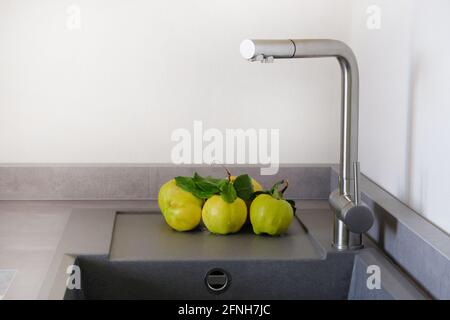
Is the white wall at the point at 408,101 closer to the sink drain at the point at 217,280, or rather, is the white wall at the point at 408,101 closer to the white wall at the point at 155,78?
the white wall at the point at 155,78

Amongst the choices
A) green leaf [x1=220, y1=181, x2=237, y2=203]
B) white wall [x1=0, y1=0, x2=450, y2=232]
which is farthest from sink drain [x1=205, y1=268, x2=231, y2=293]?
white wall [x1=0, y1=0, x2=450, y2=232]

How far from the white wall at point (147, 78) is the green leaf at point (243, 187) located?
0.34 m

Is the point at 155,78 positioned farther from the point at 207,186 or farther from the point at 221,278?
the point at 221,278

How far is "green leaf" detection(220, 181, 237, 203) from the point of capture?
1.48 m

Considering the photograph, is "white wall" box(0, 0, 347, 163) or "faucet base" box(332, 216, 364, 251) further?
"white wall" box(0, 0, 347, 163)

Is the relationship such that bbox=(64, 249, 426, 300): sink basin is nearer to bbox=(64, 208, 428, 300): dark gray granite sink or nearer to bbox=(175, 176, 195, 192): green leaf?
bbox=(64, 208, 428, 300): dark gray granite sink

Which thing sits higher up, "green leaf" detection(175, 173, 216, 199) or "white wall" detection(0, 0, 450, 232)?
"white wall" detection(0, 0, 450, 232)

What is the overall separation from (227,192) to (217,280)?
0.59ft

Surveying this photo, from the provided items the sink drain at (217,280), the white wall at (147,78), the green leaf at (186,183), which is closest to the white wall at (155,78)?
the white wall at (147,78)

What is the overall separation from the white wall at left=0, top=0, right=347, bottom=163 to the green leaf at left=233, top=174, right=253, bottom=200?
1.13 feet

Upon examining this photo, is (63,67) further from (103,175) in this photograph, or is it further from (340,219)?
(340,219)

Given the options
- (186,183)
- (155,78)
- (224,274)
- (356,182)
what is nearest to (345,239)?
(356,182)

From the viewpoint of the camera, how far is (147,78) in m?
1.83

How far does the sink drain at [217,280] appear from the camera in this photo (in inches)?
54.1
